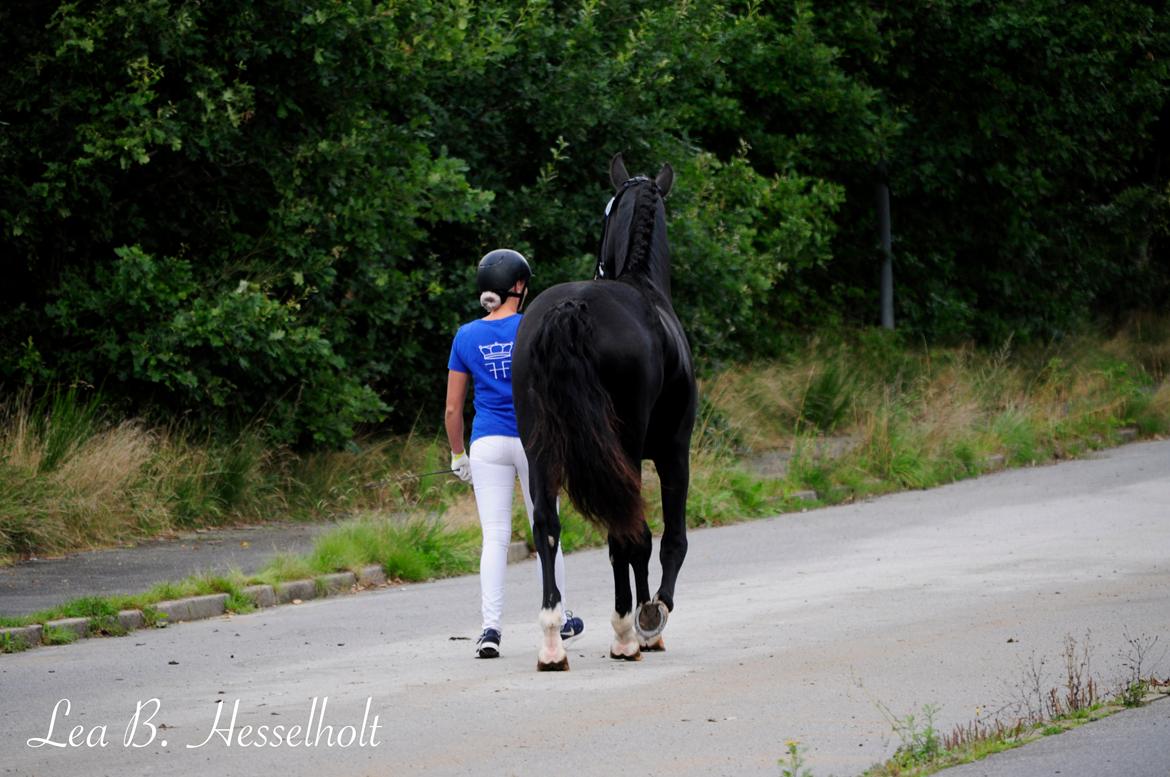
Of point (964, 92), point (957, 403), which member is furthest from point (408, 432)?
point (964, 92)

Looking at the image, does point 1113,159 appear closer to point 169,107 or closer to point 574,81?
point 574,81

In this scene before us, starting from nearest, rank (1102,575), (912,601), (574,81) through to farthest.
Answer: (912,601) → (1102,575) → (574,81)

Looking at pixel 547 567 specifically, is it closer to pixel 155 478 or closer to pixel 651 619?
pixel 651 619

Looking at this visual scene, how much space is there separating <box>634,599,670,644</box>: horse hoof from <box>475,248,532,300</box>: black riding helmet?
6.07ft

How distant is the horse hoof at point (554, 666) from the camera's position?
28.0ft

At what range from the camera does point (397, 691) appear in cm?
819

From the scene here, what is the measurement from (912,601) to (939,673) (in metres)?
2.60

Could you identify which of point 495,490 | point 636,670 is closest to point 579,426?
point 495,490

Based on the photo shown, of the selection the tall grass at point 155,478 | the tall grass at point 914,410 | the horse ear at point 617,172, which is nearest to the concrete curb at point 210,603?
→ the tall grass at point 155,478

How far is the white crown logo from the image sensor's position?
366 inches

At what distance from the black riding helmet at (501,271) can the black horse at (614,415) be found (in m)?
0.29

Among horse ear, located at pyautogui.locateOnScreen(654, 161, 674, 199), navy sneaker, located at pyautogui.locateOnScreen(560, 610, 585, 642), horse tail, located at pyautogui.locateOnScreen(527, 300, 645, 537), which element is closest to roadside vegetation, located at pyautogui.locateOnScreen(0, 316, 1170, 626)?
navy sneaker, located at pyautogui.locateOnScreen(560, 610, 585, 642)

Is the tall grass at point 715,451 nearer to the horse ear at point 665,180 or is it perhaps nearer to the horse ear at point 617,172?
the horse ear at point 617,172

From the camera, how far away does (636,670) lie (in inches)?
341
